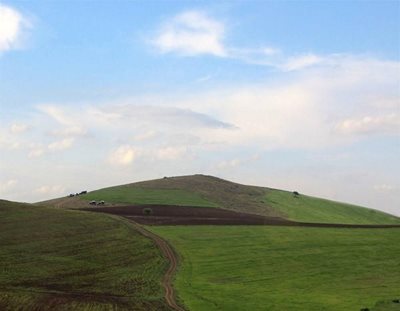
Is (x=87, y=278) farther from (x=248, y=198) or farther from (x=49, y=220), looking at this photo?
(x=248, y=198)

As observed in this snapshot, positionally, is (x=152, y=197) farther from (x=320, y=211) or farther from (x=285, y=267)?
(x=285, y=267)

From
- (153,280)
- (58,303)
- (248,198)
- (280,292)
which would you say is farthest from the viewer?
(248,198)

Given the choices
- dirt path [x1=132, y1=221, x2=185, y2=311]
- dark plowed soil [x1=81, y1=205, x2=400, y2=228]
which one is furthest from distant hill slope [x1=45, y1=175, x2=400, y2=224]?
dirt path [x1=132, y1=221, x2=185, y2=311]

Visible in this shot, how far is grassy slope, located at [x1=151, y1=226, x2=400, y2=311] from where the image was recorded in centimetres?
5234

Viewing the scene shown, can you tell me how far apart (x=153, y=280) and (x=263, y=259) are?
18.9 meters

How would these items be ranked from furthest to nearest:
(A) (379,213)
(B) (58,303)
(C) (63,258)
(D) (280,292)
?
(A) (379,213), (C) (63,258), (D) (280,292), (B) (58,303)

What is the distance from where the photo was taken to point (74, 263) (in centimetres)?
6700

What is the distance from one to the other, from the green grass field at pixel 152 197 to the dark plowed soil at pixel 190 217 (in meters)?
8.57

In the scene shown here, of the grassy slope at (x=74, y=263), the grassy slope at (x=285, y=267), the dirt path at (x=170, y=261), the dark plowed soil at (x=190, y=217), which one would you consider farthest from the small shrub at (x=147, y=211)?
the grassy slope at (x=285, y=267)

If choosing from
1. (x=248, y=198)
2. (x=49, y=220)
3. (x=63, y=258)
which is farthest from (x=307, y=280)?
(x=248, y=198)

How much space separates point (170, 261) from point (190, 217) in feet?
121

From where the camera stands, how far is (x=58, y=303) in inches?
1918

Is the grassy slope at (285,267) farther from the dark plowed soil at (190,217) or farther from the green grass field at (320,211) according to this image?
the green grass field at (320,211)

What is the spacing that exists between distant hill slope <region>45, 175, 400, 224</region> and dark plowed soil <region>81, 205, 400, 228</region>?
11692 millimetres
